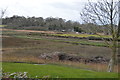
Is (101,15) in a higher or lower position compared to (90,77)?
higher

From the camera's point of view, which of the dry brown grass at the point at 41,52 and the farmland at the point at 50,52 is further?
the dry brown grass at the point at 41,52

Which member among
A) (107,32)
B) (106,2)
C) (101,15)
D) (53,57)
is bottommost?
(53,57)

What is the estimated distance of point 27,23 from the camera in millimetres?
95875

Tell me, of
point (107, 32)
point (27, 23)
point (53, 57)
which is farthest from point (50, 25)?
point (107, 32)

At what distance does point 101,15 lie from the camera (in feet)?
40.4

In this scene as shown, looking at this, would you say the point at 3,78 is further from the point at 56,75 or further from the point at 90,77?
the point at 90,77

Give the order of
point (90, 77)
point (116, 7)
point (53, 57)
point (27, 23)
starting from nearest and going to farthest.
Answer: point (90, 77) < point (116, 7) < point (53, 57) < point (27, 23)

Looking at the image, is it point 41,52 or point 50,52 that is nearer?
point 41,52

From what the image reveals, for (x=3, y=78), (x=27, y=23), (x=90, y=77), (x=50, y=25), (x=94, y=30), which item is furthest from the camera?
(x=27, y=23)

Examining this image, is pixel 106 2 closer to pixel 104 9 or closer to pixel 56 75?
pixel 104 9

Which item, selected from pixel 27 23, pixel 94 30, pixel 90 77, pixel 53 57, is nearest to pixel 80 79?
pixel 90 77

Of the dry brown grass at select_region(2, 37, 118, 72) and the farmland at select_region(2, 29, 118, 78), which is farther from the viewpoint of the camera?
the dry brown grass at select_region(2, 37, 118, 72)

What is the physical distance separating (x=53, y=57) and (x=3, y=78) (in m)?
14.3

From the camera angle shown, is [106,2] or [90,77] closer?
[90,77]
